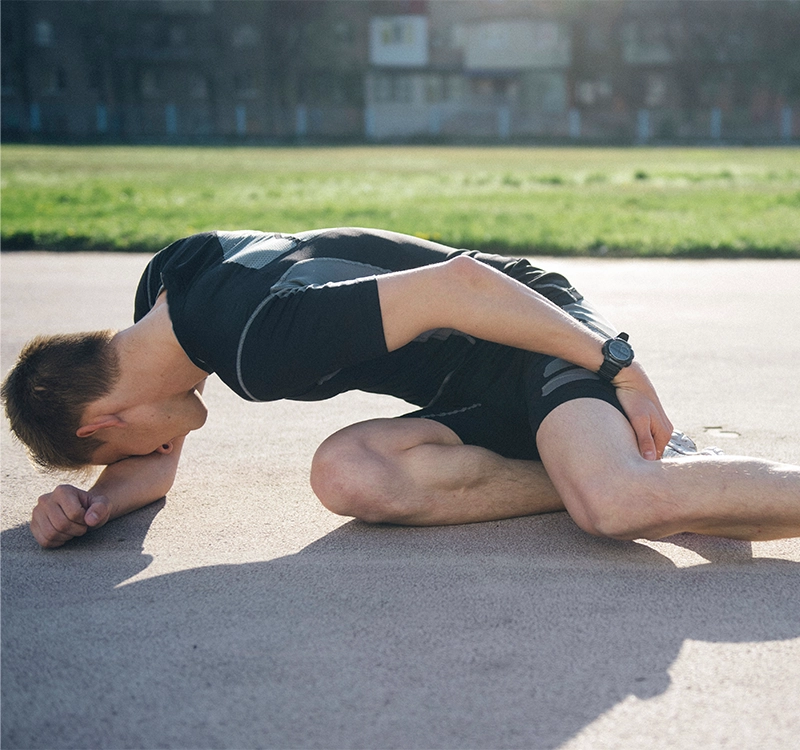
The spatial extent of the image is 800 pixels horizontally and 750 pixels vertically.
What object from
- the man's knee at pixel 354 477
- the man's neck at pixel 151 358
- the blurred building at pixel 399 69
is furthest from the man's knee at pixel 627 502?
the blurred building at pixel 399 69

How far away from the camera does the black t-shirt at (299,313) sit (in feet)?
7.60

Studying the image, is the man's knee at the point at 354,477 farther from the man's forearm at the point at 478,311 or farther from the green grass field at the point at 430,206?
the green grass field at the point at 430,206

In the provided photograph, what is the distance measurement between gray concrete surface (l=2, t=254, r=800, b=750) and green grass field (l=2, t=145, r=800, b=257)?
5802 millimetres

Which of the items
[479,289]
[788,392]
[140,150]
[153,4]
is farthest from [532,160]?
[153,4]

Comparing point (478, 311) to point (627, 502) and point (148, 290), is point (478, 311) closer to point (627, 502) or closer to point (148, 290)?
point (627, 502)

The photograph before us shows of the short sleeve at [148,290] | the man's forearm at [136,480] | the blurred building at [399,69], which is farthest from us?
the blurred building at [399,69]

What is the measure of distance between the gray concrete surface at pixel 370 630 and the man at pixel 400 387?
12 centimetres

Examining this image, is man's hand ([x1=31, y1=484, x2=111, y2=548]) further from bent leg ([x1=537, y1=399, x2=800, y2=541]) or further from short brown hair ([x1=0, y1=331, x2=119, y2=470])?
bent leg ([x1=537, y1=399, x2=800, y2=541])

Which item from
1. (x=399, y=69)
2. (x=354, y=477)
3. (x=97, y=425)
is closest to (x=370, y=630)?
(x=354, y=477)

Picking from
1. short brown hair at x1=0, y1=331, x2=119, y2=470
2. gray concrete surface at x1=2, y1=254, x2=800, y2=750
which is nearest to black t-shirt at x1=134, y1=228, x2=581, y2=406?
short brown hair at x1=0, y1=331, x2=119, y2=470

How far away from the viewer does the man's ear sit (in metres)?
2.59

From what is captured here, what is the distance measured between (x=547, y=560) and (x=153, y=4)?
179 feet

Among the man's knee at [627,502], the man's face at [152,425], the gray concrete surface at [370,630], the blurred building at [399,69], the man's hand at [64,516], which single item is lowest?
the gray concrete surface at [370,630]

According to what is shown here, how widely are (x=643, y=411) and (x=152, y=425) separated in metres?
1.31
